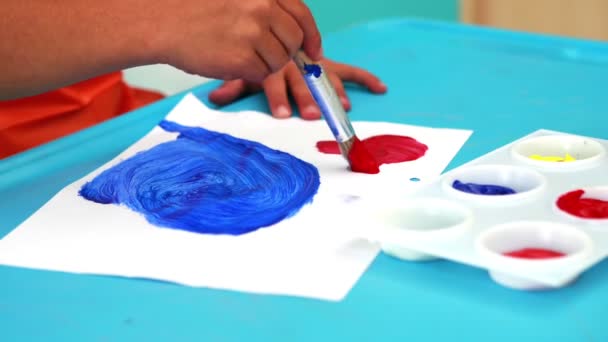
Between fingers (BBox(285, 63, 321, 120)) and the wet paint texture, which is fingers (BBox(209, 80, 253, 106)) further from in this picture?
the wet paint texture

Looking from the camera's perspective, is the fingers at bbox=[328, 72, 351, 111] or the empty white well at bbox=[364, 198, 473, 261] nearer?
the empty white well at bbox=[364, 198, 473, 261]

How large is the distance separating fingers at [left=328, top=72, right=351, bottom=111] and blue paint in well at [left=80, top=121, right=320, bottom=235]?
15 cm

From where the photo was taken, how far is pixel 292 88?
0.99 meters

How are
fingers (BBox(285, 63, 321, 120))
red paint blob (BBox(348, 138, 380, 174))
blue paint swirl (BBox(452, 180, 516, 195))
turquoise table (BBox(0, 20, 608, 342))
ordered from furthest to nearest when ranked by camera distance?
fingers (BBox(285, 63, 321, 120)) < red paint blob (BBox(348, 138, 380, 174)) < blue paint swirl (BBox(452, 180, 516, 195)) < turquoise table (BBox(0, 20, 608, 342))

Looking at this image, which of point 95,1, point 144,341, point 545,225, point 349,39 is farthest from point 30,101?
point 545,225

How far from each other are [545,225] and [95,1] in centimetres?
47

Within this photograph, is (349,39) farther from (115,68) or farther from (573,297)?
(573,297)

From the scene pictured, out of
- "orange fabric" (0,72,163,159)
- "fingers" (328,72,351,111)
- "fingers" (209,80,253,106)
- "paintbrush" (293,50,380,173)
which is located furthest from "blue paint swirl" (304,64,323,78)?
"orange fabric" (0,72,163,159)

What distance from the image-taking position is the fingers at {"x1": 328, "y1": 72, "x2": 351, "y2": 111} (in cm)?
94

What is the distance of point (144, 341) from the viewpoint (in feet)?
1.66

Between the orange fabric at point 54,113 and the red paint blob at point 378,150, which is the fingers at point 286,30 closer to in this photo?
the red paint blob at point 378,150

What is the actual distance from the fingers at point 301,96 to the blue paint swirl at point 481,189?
0.32m

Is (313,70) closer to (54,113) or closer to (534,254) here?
(534,254)

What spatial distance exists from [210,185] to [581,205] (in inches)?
13.1
